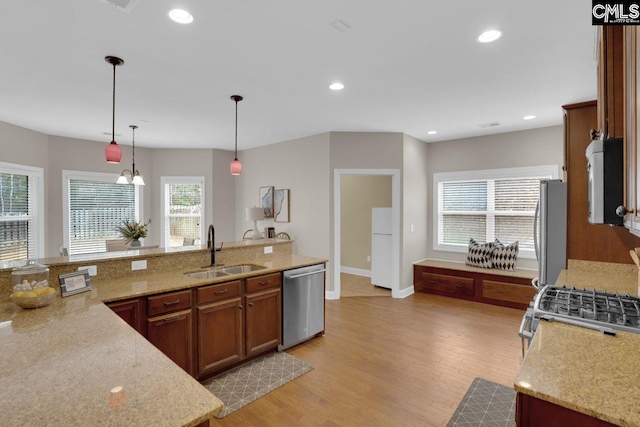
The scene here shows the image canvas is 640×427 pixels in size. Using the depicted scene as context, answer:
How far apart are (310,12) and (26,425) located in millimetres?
2267

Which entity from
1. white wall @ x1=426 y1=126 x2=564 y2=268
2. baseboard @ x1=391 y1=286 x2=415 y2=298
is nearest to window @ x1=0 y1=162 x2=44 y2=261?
baseboard @ x1=391 y1=286 x2=415 y2=298

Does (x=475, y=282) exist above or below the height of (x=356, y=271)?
above

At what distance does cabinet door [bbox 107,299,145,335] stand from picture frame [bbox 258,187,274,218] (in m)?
3.77

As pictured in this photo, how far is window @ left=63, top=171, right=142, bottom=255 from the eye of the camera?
17.9ft

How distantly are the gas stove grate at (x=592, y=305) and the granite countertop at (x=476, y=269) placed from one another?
9.31ft

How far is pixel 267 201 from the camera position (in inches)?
238

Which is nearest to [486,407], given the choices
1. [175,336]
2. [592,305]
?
[592,305]

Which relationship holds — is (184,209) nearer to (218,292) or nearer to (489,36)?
(218,292)

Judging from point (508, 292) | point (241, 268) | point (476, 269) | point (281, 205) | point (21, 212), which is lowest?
point (508, 292)

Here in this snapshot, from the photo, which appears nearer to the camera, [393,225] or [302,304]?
[302,304]

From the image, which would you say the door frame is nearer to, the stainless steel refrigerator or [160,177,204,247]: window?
the stainless steel refrigerator

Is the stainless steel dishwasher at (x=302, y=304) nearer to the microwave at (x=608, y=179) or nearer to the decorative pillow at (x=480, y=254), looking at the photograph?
the microwave at (x=608, y=179)

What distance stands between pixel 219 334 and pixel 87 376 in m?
1.62

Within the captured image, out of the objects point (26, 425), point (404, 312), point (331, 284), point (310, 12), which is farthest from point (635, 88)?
point (331, 284)
